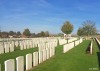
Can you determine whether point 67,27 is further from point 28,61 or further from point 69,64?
point 28,61

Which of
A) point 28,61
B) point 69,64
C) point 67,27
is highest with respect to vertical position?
point 67,27

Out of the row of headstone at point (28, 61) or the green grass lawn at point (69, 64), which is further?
the green grass lawn at point (69, 64)

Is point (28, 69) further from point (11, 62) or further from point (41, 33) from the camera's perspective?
point (41, 33)

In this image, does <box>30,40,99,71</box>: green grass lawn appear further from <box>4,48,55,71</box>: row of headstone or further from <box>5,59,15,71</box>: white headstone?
<box>5,59,15,71</box>: white headstone

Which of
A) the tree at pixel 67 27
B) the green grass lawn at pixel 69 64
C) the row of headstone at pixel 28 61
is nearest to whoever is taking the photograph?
→ the row of headstone at pixel 28 61

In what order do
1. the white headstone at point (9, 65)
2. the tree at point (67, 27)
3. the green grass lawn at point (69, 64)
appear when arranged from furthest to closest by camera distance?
the tree at point (67, 27)
the green grass lawn at point (69, 64)
the white headstone at point (9, 65)

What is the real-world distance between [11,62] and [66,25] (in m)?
76.6

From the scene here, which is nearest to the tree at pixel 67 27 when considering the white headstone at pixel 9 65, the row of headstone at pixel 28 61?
the row of headstone at pixel 28 61

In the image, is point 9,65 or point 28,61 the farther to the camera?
point 28,61

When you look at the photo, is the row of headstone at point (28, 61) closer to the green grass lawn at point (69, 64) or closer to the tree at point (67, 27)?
the green grass lawn at point (69, 64)

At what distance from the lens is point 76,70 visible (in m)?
12.0

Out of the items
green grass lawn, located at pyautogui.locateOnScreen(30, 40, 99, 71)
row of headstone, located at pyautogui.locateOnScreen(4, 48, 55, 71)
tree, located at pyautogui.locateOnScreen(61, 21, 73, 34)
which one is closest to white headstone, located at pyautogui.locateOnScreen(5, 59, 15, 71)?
row of headstone, located at pyautogui.locateOnScreen(4, 48, 55, 71)

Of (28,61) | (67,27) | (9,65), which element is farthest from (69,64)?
(67,27)

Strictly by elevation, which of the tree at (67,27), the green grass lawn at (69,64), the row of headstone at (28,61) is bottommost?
the green grass lawn at (69,64)
